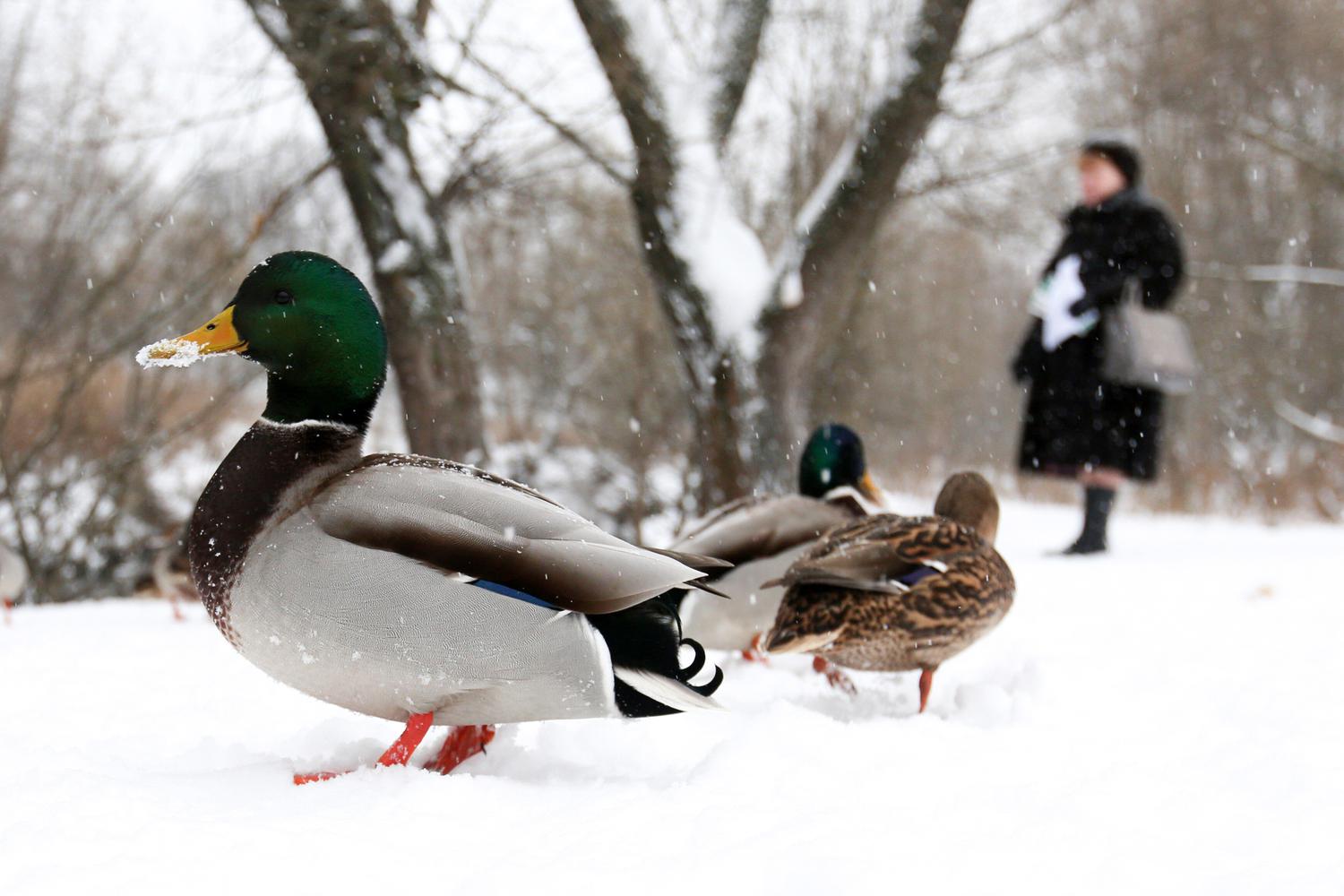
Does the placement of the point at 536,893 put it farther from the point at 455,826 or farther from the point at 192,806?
the point at 192,806

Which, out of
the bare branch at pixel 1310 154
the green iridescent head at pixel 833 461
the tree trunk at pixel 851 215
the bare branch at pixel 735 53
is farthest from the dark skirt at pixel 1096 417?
the bare branch at pixel 1310 154

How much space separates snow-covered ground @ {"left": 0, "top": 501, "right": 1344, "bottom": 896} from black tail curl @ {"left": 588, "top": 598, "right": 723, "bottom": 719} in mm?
143

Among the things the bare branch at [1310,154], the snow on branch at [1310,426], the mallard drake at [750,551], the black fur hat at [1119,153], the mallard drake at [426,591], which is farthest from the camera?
the bare branch at [1310,154]

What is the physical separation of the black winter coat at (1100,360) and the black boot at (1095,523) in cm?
16

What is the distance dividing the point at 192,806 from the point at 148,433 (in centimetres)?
610

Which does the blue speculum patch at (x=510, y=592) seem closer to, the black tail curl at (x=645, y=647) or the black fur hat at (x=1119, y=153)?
the black tail curl at (x=645, y=647)

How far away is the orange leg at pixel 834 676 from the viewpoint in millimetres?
3225

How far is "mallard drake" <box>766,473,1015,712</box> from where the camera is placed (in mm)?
2752

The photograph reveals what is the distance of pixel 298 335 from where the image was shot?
2227 mm

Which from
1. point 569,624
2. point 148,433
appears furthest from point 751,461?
point 569,624

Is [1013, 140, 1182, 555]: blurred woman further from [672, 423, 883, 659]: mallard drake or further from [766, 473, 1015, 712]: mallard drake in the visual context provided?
[766, 473, 1015, 712]: mallard drake

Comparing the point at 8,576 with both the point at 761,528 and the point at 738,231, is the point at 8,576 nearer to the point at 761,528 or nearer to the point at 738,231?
the point at 761,528

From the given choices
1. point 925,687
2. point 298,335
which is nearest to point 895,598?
point 925,687

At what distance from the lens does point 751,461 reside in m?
6.33
